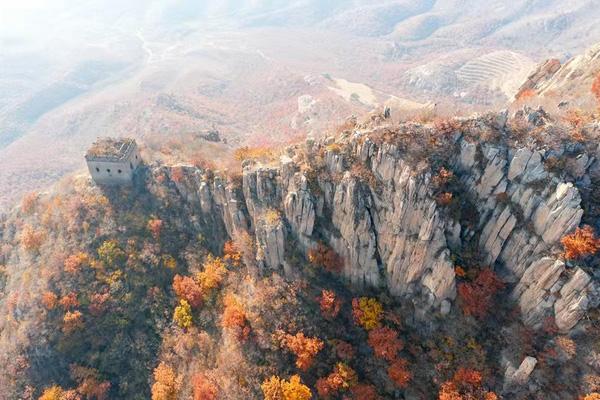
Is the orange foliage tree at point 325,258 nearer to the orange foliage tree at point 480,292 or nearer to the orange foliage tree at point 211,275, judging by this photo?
the orange foliage tree at point 480,292

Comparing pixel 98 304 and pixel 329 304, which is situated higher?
pixel 329 304

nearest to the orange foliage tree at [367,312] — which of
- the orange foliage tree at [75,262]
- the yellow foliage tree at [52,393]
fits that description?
the yellow foliage tree at [52,393]

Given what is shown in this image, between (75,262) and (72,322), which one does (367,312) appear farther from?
(75,262)

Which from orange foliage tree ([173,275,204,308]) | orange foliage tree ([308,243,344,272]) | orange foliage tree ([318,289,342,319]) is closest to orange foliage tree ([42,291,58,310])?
orange foliage tree ([173,275,204,308])

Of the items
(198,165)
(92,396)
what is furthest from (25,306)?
(198,165)

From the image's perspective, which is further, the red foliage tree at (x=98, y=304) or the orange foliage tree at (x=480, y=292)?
the red foliage tree at (x=98, y=304)

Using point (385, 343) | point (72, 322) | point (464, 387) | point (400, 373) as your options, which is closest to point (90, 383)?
point (72, 322)

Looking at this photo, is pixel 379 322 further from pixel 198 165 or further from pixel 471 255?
pixel 198 165
